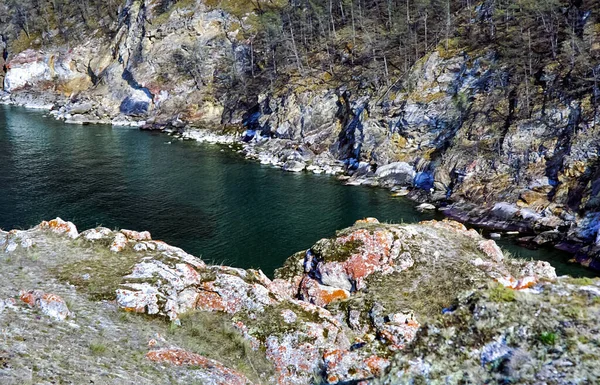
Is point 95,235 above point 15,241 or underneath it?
underneath

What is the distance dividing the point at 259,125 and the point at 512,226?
63.1 m

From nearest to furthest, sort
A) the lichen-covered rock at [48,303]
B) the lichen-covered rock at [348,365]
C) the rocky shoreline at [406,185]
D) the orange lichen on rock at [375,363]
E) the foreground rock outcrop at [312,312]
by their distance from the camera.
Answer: the foreground rock outcrop at [312,312]
the lichen-covered rock at [348,365]
the lichen-covered rock at [48,303]
the orange lichen on rock at [375,363]
the rocky shoreline at [406,185]

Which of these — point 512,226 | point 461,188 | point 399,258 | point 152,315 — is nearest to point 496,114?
point 461,188

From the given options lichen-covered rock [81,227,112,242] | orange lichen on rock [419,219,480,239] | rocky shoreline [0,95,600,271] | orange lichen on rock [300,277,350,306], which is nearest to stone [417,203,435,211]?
rocky shoreline [0,95,600,271]

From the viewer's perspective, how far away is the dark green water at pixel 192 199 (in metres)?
52.6

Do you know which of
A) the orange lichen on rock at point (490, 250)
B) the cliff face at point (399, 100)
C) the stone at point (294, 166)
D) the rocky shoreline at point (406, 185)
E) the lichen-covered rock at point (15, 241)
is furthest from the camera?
the stone at point (294, 166)

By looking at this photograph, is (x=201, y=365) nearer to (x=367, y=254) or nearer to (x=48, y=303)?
(x=48, y=303)

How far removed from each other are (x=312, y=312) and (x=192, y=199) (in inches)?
1941

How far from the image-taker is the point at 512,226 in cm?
5616

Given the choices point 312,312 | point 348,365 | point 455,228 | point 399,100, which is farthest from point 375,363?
point 399,100

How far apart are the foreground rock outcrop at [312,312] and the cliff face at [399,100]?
31.4 metres

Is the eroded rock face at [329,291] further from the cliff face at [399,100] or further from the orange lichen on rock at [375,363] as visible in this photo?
the cliff face at [399,100]

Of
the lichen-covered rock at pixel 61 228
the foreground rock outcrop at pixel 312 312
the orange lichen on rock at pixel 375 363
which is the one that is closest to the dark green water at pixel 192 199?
the foreground rock outcrop at pixel 312 312

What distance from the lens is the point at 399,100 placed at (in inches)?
3332
